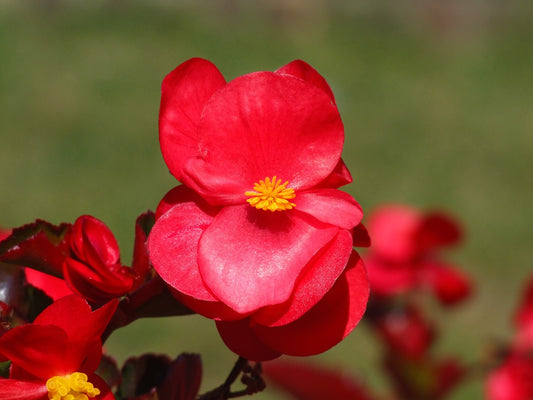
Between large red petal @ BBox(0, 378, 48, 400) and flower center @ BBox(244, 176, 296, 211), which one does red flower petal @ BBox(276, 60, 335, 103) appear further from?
large red petal @ BBox(0, 378, 48, 400)

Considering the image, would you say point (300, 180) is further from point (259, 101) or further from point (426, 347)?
point (426, 347)

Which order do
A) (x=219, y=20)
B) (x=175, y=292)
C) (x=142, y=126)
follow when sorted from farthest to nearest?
(x=219, y=20), (x=142, y=126), (x=175, y=292)

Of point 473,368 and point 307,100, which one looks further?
point 473,368

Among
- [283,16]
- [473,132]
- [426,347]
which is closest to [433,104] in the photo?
[473,132]

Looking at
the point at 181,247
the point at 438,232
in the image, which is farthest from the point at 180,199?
the point at 438,232

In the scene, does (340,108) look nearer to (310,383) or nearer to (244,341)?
(310,383)

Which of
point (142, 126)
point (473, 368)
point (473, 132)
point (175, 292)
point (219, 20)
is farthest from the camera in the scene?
point (219, 20)

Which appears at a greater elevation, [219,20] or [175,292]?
[175,292]

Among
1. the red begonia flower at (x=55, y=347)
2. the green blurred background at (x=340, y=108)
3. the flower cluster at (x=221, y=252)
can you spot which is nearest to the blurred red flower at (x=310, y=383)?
the flower cluster at (x=221, y=252)
